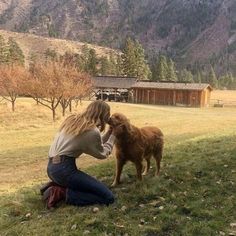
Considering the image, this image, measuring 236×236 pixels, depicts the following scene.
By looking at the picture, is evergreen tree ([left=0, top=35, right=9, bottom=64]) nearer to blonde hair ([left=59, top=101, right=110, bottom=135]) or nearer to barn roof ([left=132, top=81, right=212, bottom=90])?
barn roof ([left=132, top=81, right=212, bottom=90])

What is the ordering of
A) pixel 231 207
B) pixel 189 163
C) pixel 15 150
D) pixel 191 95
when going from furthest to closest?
pixel 191 95, pixel 15 150, pixel 189 163, pixel 231 207

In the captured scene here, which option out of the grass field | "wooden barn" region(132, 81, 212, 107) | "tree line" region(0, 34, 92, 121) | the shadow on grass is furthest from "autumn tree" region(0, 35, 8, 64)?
the shadow on grass

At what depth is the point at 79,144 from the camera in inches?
272

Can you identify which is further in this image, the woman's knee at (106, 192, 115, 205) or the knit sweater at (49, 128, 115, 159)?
the woman's knee at (106, 192, 115, 205)

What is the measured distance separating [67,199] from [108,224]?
1.14 meters

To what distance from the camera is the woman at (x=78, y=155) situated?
6898 mm

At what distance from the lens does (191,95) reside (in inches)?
2908

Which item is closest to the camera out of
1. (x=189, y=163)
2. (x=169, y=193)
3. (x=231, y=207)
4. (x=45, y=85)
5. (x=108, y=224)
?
(x=108, y=224)

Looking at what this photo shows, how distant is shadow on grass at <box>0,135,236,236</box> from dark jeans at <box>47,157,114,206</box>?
168mm

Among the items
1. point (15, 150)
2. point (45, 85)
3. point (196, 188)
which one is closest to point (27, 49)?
point (45, 85)

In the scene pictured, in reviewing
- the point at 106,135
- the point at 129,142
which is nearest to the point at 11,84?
the point at 129,142

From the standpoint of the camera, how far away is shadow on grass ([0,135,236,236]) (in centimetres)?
608

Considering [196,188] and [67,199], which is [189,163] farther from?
[67,199]

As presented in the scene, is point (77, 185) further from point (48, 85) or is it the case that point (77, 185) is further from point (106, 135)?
point (48, 85)
